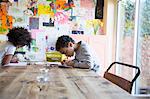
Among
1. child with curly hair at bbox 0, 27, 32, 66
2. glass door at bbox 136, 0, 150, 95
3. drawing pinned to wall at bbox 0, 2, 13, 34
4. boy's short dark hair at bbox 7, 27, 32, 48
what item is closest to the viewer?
child with curly hair at bbox 0, 27, 32, 66

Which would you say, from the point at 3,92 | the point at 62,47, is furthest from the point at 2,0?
the point at 3,92

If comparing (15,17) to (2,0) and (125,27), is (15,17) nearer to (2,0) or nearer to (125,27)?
(2,0)

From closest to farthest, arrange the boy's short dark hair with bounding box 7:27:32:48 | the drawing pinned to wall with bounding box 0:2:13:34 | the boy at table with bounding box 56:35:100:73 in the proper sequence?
the boy at table with bounding box 56:35:100:73 → the boy's short dark hair with bounding box 7:27:32:48 → the drawing pinned to wall with bounding box 0:2:13:34

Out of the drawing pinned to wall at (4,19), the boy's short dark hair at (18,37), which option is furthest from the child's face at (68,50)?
the drawing pinned to wall at (4,19)

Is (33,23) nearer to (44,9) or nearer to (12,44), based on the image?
(44,9)

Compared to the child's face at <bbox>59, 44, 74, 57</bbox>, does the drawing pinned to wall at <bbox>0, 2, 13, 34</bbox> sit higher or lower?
higher

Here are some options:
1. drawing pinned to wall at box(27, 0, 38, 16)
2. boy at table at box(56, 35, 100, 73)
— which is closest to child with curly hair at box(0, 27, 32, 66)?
boy at table at box(56, 35, 100, 73)

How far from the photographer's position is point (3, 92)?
1459 mm

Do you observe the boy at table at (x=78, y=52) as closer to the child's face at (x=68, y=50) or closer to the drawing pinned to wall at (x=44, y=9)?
the child's face at (x=68, y=50)

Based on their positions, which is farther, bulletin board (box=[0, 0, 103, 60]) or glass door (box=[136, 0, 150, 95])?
bulletin board (box=[0, 0, 103, 60])

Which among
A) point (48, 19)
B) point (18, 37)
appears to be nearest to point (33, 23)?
point (48, 19)

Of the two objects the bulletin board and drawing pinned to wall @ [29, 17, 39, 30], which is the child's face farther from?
drawing pinned to wall @ [29, 17, 39, 30]

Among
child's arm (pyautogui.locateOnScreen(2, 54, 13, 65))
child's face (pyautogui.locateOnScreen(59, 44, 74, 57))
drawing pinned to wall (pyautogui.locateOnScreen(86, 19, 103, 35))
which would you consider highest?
drawing pinned to wall (pyautogui.locateOnScreen(86, 19, 103, 35))

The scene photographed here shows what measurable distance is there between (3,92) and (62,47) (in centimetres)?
145
